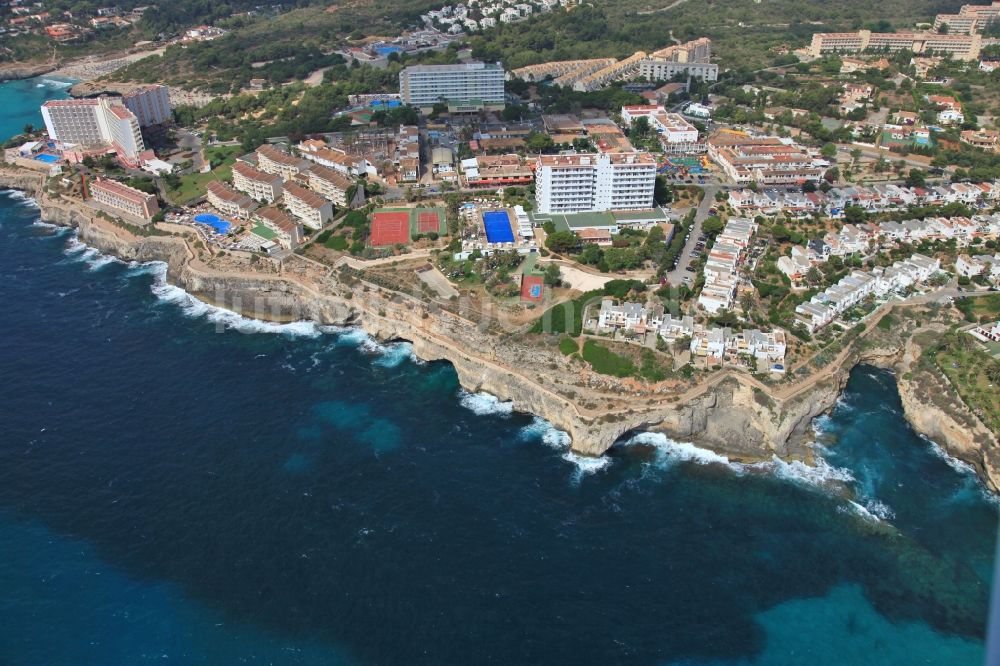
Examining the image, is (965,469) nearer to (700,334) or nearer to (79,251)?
(700,334)

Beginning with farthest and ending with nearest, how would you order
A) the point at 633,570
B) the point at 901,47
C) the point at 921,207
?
the point at 901,47 → the point at 921,207 → the point at 633,570

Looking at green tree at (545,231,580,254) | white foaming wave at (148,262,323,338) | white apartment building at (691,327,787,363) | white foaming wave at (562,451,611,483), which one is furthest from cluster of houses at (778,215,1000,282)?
white foaming wave at (148,262,323,338)

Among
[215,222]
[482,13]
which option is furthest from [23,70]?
[215,222]

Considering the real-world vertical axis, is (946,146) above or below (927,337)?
above

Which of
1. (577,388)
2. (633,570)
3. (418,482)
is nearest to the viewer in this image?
(633,570)

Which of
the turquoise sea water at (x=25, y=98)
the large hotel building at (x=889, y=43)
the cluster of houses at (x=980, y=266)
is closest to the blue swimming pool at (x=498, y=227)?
the cluster of houses at (x=980, y=266)

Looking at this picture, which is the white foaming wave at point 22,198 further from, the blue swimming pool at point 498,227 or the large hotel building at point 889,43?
the large hotel building at point 889,43

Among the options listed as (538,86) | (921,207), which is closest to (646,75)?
(538,86)

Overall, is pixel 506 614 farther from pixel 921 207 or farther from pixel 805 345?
pixel 921 207
